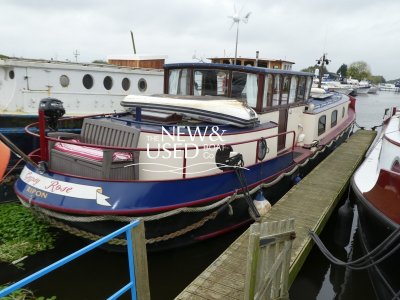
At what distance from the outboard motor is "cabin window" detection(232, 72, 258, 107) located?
3766 millimetres

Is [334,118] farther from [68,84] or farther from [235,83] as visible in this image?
[68,84]

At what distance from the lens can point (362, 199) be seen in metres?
5.49

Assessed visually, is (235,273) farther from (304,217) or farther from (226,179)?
(304,217)

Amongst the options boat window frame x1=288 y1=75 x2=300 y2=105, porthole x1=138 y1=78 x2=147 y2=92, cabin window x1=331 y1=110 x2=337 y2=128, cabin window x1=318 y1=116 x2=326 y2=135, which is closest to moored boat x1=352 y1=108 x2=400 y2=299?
boat window frame x1=288 y1=75 x2=300 y2=105

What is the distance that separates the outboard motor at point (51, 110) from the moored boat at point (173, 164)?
2cm

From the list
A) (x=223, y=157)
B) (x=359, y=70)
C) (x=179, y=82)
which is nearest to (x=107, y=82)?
(x=179, y=82)

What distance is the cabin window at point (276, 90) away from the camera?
8.00 meters

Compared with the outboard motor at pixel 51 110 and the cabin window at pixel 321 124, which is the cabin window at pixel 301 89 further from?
the outboard motor at pixel 51 110

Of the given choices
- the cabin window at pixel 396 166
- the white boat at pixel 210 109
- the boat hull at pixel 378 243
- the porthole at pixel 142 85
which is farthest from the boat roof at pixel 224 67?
the porthole at pixel 142 85

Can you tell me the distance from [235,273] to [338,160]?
736cm

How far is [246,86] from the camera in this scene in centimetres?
759

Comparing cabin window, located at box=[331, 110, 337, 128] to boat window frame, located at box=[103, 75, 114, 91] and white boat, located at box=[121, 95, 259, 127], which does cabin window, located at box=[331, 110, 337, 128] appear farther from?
boat window frame, located at box=[103, 75, 114, 91]

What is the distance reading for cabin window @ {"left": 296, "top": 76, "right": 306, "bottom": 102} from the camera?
9.65 metres

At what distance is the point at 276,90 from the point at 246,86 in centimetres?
99
